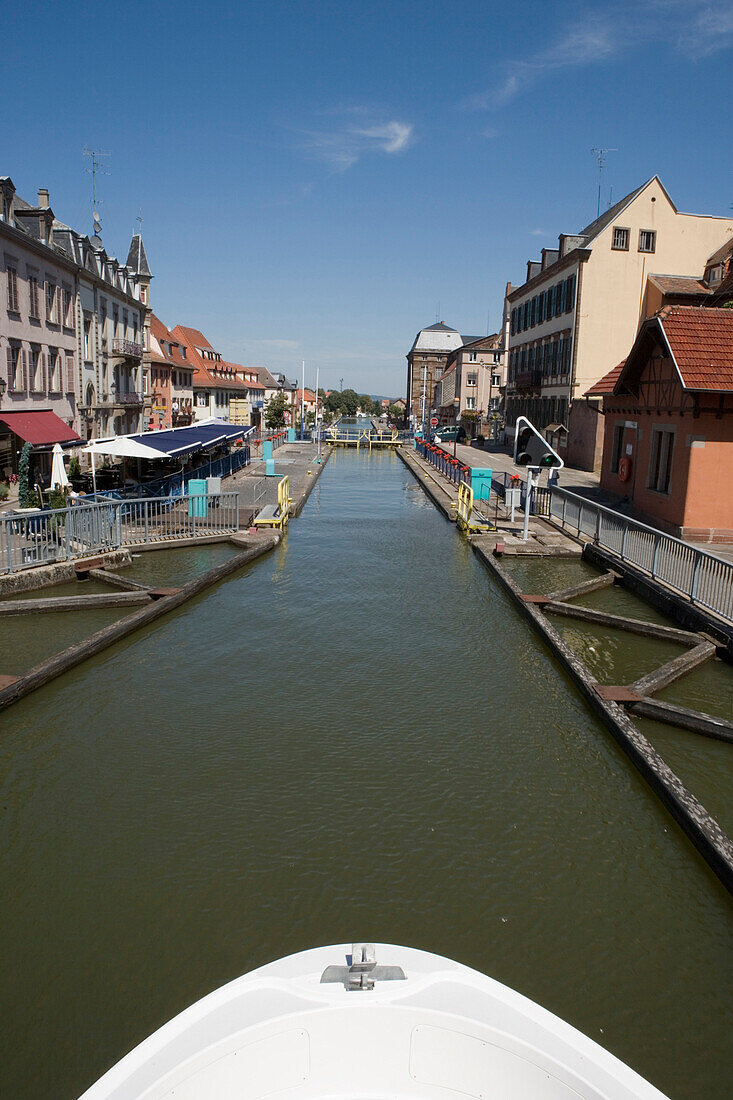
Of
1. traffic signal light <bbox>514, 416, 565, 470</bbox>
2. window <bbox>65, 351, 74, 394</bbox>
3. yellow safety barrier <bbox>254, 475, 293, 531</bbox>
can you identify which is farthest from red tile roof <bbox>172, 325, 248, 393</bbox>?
traffic signal light <bbox>514, 416, 565, 470</bbox>

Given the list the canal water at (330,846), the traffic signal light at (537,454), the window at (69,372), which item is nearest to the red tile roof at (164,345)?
the window at (69,372)

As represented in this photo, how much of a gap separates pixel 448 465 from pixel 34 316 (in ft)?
58.6

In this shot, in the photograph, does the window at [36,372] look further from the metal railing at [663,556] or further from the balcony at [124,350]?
the metal railing at [663,556]

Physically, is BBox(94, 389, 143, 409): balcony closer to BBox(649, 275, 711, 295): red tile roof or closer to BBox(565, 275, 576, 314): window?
BBox(565, 275, 576, 314): window

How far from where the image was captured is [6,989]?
15.3ft

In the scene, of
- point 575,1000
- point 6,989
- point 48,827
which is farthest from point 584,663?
point 6,989

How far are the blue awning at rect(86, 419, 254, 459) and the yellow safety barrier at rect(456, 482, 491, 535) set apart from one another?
816 cm

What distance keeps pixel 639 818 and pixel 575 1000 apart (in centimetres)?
250

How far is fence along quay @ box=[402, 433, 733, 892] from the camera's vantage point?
6660mm

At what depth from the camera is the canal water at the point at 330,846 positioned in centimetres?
464

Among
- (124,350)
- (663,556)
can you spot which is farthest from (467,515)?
(124,350)

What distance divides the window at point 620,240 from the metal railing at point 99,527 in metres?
24.1

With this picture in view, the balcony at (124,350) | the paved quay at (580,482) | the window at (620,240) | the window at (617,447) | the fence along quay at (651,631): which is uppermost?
the window at (620,240)

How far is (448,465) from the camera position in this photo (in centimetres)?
3375
